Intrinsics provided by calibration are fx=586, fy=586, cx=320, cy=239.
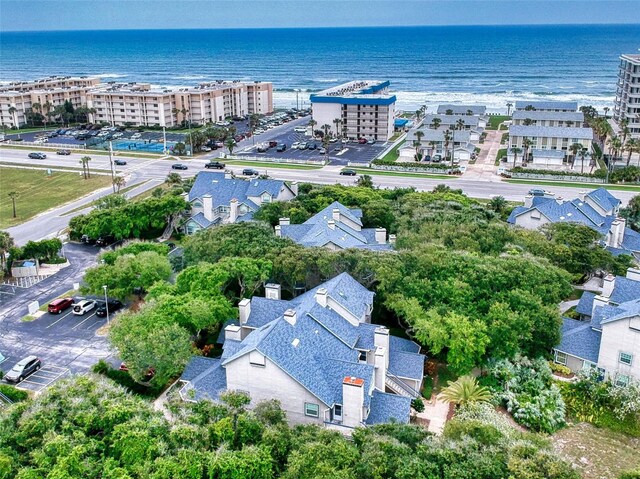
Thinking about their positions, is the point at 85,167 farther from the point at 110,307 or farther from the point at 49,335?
the point at 49,335

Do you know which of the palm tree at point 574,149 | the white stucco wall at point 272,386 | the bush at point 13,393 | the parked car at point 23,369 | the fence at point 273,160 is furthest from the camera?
the fence at point 273,160

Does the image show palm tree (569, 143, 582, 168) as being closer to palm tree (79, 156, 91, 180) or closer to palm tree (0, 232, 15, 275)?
palm tree (79, 156, 91, 180)

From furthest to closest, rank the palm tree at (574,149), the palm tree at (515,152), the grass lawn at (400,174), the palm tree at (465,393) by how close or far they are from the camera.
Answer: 1. the palm tree at (515,152)
2. the palm tree at (574,149)
3. the grass lawn at (400,174)
4. the palm tree at (465,393)

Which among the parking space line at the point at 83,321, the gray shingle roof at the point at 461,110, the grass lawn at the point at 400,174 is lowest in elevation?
the parking space line at the point at 83,321

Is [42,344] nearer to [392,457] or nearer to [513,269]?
[392,457]

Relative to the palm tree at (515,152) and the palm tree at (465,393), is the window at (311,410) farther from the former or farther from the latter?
the palm tree at (515,152)

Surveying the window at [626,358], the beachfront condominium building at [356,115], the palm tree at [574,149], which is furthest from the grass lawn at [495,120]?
the window at [626,358]

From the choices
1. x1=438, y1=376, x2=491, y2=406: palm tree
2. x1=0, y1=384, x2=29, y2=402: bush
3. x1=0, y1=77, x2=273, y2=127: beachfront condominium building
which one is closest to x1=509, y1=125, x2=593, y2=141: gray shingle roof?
x1=0, y1=77, x2=273, y2=127: beachfront condominium building

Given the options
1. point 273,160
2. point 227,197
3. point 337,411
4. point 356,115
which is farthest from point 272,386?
point 356,115
